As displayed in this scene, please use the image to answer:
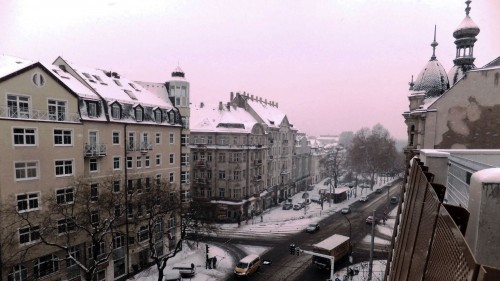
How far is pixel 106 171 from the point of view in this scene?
26250 mm

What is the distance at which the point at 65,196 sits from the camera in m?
22.6

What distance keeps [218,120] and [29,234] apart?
31.2 meters

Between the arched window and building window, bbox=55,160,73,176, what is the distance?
21.4ft

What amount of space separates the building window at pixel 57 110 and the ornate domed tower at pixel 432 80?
29.5 meters

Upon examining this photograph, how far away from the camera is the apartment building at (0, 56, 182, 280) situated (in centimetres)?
1991

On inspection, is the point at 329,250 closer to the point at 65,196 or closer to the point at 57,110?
the point at 65,196

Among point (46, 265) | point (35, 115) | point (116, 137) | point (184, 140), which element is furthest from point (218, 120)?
point (46, 265)

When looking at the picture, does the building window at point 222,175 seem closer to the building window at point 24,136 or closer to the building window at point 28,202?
the building window at point 28,202

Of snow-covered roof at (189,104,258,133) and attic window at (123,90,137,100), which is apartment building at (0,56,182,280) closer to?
attic window at (123,90,137,100)

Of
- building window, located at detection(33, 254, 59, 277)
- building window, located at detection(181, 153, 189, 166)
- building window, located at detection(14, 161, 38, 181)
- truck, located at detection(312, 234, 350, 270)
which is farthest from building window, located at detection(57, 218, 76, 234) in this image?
truck, located at detection(312, 234, 350, 270)

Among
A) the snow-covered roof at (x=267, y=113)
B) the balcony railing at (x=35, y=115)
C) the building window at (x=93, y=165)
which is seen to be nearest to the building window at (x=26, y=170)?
the balcony railing at (x=35, y=115)

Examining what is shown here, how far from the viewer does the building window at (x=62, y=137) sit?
22.1m

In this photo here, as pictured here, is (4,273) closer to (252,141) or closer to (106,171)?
(106,171)

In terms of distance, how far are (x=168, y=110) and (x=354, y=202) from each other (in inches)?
1697
